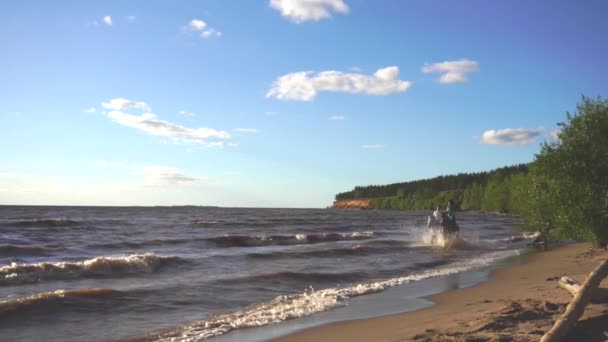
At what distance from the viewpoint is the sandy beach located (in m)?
6.98

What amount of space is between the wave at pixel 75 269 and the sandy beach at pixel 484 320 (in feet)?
36.8

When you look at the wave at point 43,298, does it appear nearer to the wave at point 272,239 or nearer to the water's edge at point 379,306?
the water's edge at point 379,306

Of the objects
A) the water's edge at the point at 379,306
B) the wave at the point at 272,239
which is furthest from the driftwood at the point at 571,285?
the wave at the point at 272,239

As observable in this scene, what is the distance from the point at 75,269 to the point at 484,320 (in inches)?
590

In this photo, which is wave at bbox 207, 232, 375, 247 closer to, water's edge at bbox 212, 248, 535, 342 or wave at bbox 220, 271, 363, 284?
wave at bbox 220, 271, 363, 284

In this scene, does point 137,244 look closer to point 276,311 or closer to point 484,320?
point 276,311

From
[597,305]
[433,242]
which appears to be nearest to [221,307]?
[597,305]

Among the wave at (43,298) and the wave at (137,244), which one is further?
the wave at (137,244)

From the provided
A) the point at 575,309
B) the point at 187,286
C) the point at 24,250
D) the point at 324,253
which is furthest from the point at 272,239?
the point at 575,309

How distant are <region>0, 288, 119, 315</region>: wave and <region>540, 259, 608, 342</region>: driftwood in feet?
34.8

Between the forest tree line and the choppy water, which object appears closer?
the choppy water

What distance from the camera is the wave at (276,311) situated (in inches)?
361

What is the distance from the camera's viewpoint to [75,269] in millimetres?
18078

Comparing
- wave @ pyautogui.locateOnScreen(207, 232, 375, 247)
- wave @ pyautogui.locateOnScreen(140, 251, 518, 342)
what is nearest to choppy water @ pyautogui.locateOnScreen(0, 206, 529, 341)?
wave @ pyautogui.locateOnScreen(140, 251, 518, 342)
